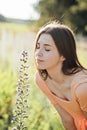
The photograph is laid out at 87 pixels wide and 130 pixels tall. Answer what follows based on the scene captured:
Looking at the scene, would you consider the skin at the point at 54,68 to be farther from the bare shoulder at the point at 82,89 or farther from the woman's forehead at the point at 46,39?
the bare shoulder at the point at 82,89

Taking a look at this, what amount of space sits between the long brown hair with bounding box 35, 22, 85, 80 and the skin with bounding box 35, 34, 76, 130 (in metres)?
0.03

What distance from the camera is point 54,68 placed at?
3.74m

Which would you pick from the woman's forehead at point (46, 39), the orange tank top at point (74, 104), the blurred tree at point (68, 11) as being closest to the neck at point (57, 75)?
the orange tank top at point (74, 104)

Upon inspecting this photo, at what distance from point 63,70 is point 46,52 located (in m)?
0.21

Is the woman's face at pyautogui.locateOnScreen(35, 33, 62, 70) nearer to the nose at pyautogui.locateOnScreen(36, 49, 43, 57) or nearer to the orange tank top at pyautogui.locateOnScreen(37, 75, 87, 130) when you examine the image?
Result: the nose at pyautogui.locateOnScreen(36, 49, 43, 57)

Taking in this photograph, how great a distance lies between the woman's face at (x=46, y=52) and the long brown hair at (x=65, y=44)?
30mm

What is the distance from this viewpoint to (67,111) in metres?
3.91

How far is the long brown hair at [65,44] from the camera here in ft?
11.9

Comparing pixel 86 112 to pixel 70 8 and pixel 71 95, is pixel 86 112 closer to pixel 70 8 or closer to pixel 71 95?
pixel 71 95

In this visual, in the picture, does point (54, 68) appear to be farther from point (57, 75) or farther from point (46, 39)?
point (46, 39)

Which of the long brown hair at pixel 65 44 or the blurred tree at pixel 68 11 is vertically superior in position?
the blurred tree at pixel 68 11

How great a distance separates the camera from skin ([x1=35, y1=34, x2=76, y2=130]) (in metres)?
3.63

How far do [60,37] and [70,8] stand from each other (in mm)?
43612

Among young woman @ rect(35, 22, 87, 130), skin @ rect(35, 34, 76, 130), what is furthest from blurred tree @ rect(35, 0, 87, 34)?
young woman @ rect(35, 22, 87, 130)
